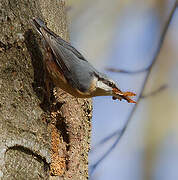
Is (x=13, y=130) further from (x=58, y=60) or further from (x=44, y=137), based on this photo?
(x=58, y=60)

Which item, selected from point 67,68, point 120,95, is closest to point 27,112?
point 67,68

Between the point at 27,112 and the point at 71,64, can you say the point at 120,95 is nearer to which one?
the point at 71,64

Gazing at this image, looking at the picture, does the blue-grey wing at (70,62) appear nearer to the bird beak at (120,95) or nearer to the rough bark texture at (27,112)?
the rough bark texture at (27,112)

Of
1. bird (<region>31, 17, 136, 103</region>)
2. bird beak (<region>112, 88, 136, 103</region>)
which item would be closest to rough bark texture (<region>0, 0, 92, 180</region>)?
bird (<region>31, 17, 136, 103</region>)

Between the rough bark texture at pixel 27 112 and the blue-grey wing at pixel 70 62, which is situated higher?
the blue-grey wing at pixel 70 62

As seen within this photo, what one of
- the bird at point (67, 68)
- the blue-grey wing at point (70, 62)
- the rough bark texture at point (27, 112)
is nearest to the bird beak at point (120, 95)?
the bird at point (67, 68)

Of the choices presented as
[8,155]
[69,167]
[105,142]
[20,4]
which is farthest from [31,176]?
[105,142]
